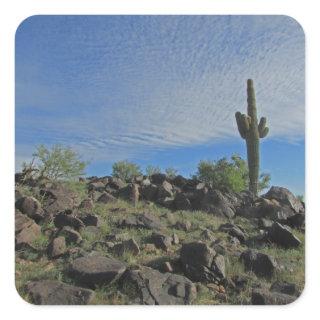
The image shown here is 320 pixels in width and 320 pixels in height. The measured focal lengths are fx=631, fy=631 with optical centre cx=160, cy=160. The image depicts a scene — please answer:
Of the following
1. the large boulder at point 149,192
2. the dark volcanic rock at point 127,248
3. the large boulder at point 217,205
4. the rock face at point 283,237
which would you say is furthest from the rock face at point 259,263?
the large boulder at point 149,192

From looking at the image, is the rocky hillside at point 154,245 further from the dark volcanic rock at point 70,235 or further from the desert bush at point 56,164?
the desert bush at point 56,164

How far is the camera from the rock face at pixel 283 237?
31.3 ft

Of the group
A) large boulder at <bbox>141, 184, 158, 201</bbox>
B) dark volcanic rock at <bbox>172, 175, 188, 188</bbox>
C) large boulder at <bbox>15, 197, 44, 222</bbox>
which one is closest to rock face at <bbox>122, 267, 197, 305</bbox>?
large boulder at <bbox>15, 197, 44, 222</bbox>

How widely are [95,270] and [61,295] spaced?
0.52 meters

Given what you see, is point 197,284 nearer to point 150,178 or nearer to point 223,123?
point 223,123

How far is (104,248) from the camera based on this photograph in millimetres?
8984

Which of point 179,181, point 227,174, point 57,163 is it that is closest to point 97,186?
point 179,181

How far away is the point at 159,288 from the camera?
788cm

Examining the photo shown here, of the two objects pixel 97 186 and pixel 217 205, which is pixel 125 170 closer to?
pixel 97 186

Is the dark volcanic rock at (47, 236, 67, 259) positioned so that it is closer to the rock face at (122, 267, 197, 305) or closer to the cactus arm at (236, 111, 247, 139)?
the rock face at (122, 267, 197, 305)

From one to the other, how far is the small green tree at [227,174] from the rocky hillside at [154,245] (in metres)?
0.30
